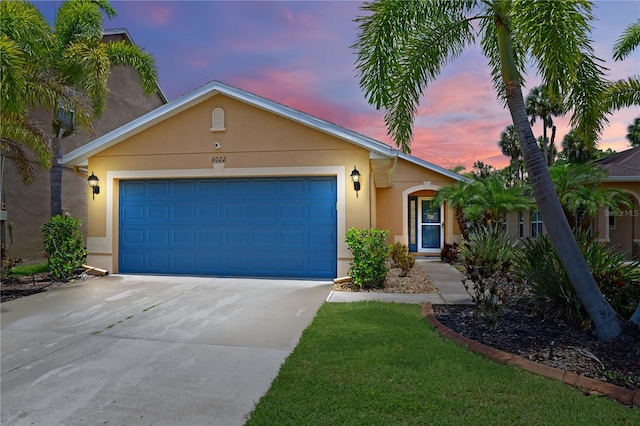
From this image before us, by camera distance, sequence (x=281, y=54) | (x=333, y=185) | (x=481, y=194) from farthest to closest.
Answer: (x=481, y=194)
(x=281, y=54)
(x=333, y=185)

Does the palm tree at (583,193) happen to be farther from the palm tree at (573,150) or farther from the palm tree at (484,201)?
the palm tree at (573,150)

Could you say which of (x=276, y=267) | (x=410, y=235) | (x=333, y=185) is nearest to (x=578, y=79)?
(x=333, y=185)

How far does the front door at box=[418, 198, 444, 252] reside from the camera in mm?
15516

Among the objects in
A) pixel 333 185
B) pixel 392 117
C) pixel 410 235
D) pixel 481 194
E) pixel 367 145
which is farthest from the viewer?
pixel 410 235

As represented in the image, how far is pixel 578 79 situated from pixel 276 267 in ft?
23.0

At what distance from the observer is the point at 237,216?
9.27 meters

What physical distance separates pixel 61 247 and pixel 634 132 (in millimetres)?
32621

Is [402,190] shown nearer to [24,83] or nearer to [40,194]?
[24,83]

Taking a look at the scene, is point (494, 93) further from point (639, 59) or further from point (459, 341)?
point (639, 59)

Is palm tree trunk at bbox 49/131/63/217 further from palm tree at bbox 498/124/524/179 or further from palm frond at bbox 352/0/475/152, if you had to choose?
palm tree at bbox 498/124/524/179

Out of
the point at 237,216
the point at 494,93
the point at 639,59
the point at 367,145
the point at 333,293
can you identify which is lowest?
the point at 333,293

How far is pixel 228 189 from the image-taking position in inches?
367

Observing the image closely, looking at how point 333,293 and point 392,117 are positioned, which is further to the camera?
point 333,293

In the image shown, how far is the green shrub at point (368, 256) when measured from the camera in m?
7.72
